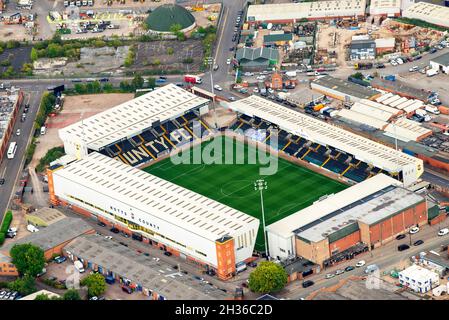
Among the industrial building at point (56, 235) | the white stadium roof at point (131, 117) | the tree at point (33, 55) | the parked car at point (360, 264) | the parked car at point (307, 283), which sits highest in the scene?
the white stadium roof at point (131, 117)

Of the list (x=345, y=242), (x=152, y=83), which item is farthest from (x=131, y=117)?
(x=345, y=242)

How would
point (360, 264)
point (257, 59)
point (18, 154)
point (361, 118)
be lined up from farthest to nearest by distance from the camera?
1. point (257, 59)
2. point (361, 118)
3. point (18, 154)
4. point (360, 264)

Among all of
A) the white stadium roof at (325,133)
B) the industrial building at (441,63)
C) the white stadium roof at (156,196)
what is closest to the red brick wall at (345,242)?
the white stadium roof at (156,196)

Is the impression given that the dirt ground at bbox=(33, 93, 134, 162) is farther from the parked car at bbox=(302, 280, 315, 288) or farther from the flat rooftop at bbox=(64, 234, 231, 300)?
the parked car at bbox=(302, 280, 315, 288)

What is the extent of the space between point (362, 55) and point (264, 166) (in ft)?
98.1

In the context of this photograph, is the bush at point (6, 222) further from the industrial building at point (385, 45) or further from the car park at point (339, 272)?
the industrial building at point (385, 45)

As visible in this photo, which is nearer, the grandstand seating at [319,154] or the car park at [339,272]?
the car park at [339,272]

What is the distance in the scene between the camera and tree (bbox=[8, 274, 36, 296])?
12144cm

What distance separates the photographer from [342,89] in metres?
158

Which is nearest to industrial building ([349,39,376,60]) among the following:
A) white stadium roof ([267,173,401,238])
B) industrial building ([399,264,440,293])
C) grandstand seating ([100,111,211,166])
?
grandstand seating ([100,111,211,166])

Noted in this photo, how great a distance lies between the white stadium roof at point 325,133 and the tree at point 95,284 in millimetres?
31021

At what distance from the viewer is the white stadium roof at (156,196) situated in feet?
412

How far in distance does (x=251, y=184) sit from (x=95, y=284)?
2519 cm

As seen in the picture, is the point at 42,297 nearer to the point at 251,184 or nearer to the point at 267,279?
the point at 267,279
